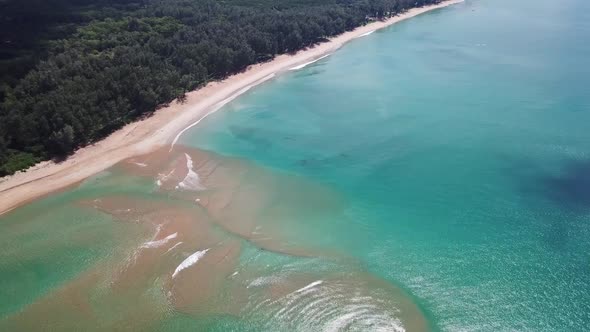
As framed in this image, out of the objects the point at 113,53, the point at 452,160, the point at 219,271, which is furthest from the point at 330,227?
the point at 113,53

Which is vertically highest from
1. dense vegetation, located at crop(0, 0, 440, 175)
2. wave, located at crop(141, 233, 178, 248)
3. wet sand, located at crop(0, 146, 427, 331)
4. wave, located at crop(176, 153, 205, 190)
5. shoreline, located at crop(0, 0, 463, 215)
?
dense vegetation, located at crop(0, 0, 440, 175)

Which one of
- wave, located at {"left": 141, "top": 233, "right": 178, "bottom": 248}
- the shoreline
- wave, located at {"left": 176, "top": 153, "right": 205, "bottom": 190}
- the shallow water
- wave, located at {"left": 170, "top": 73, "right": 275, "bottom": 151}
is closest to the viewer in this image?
the shallow water

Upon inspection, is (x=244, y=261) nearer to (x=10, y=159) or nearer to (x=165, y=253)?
(x=165, y=253)

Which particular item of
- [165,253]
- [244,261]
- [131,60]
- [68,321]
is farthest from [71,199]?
[131,60]

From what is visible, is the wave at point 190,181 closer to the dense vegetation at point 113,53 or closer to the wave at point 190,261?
the wave at point 190,261

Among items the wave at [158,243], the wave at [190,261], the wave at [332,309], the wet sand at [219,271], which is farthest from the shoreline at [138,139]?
the wave at [332,309]

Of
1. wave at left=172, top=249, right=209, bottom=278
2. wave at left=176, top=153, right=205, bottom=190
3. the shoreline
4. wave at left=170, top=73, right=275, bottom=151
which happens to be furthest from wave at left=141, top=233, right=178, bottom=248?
wave at left=170, top=73, right=275, bottom=151

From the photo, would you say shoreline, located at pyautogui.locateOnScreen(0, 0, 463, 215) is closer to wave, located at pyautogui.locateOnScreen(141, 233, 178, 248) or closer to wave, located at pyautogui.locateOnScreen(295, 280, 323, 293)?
wave, located at pyautogui.locateOnScreen(141, 233, 178, 248)
